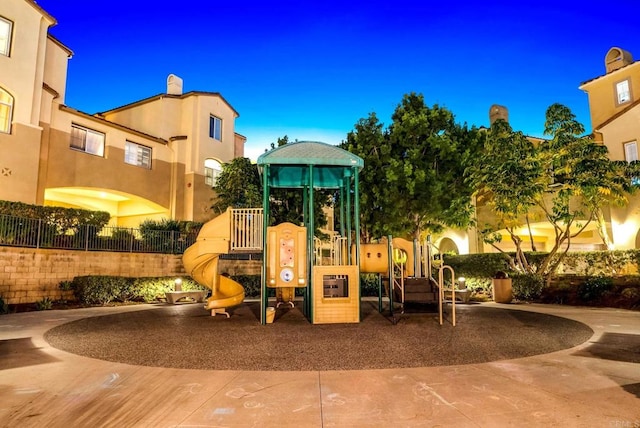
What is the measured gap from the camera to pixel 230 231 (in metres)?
9.53

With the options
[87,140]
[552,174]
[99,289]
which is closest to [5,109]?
[87,140]

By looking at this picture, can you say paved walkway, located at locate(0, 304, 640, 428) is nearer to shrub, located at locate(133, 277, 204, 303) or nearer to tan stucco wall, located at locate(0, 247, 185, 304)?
tan stucco wall, located at locate(0, 247, 185, 304)

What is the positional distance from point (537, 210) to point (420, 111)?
7516mm

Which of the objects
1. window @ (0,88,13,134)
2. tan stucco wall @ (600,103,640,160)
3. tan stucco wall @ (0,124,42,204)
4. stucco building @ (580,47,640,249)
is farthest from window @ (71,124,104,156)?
tan stucco wall @ (600,103,640,160)

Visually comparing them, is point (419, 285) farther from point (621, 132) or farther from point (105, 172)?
point (105, 172)

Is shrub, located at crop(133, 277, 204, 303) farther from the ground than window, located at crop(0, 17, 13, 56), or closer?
closer

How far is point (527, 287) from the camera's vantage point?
48.4ft

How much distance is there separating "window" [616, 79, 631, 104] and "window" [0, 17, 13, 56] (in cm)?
2941

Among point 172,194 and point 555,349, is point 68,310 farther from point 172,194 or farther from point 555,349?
point 555,349

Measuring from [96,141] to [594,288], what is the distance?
22599mm

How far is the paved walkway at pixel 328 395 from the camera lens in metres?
3.07

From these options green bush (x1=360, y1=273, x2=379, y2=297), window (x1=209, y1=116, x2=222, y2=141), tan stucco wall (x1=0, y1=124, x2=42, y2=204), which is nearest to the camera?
tan stucco wall (x1=0, y1=124, x2=42, y2=204)

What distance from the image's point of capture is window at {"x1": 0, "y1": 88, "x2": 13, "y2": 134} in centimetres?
1570

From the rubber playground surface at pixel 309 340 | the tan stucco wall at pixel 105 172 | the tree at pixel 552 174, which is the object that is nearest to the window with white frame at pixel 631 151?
the tree at pixel 552 174
